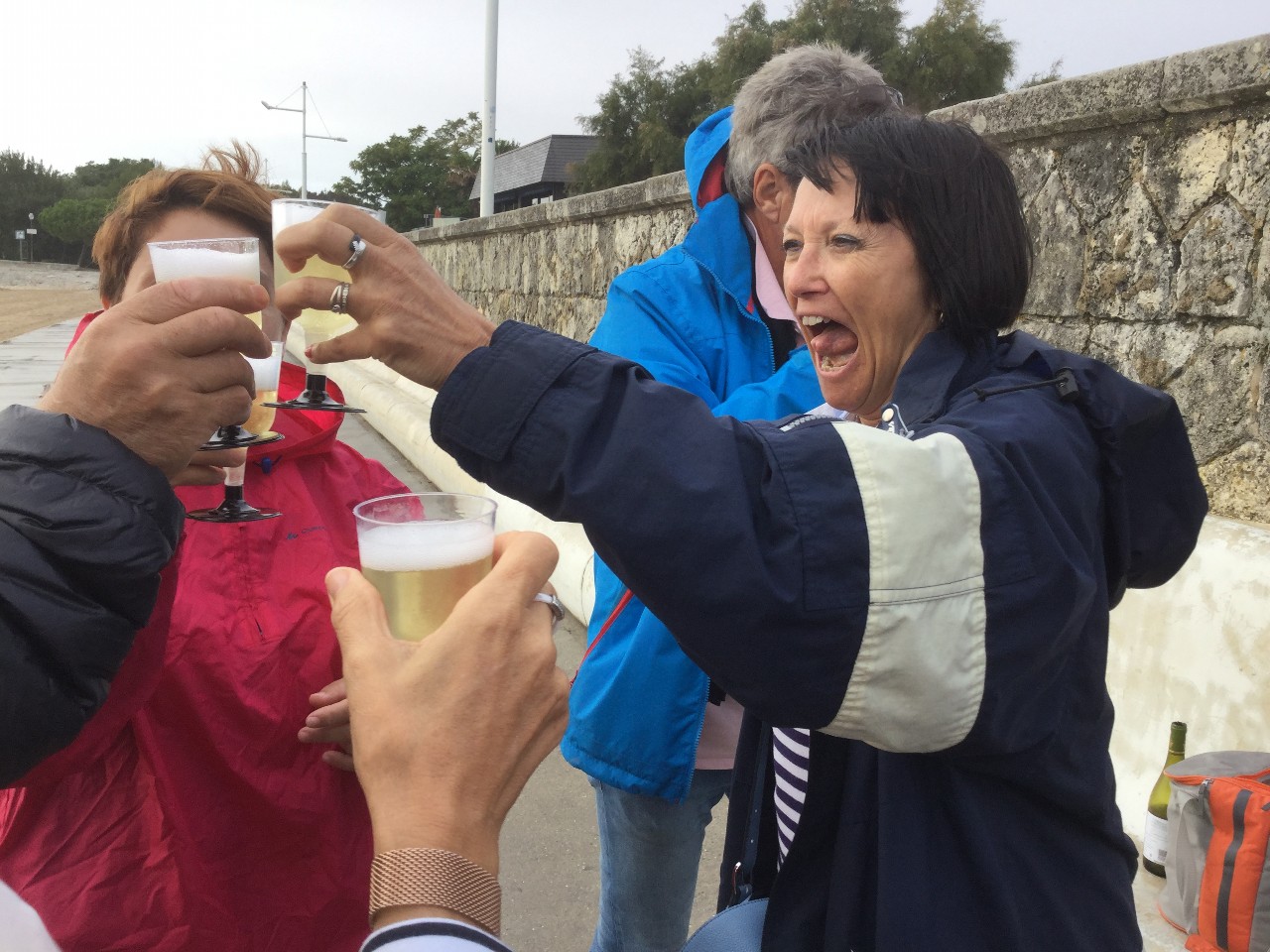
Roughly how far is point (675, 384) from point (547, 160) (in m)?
48.6

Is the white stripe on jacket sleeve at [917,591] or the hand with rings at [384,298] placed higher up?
the hand with rings at [384,298]

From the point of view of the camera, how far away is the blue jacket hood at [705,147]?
261 cm

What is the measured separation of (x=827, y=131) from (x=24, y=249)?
9815cm

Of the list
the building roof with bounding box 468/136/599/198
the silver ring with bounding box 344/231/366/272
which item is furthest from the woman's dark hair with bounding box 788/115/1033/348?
the building roof with bounding box 468/136/599/198

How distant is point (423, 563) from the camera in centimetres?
119

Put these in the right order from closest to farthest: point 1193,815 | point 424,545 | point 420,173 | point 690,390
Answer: point 424,545, point 690,390, point 1193,815, point 420,173

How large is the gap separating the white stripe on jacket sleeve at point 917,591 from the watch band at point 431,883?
428mm

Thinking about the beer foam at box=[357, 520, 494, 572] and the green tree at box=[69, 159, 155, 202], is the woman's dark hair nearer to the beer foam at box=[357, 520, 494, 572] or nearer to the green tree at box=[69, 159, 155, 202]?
the beer foam at box=[357, 520, 494, 572]

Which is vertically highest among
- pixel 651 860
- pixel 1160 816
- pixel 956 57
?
pixel 956 57

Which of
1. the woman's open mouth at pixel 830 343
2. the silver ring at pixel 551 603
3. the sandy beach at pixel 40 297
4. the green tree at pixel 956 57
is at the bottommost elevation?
the sandy beach at pixel 40 297

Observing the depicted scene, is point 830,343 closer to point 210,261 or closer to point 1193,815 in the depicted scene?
point 210,261

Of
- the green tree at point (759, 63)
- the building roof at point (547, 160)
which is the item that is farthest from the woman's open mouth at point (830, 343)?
the building roof at point (547, 160)

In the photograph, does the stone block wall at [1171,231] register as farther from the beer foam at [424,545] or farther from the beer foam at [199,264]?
the beer foam at [199,264]

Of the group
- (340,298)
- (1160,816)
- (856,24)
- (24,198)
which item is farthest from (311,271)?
(24,198)
